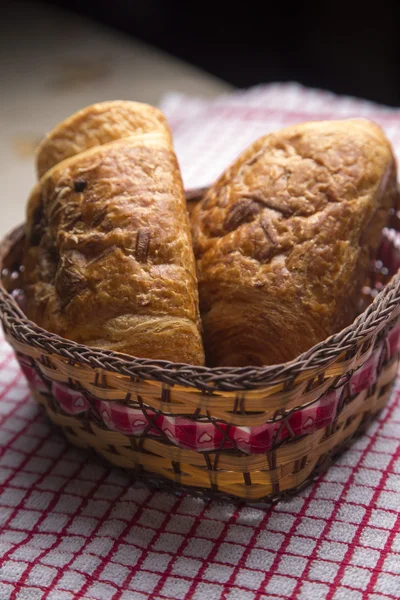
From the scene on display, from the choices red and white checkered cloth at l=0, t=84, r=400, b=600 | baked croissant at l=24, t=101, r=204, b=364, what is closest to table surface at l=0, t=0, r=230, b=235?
baked croissant at l=24, t=101, r=204, b=364

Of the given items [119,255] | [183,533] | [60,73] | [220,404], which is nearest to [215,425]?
[220,404]

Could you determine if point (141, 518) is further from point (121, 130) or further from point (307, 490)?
point (121, 130)

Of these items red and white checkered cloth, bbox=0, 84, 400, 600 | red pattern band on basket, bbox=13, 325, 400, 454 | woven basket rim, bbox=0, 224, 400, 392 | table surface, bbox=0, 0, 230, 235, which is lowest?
table surface, bbox=0, 0, 230, 235

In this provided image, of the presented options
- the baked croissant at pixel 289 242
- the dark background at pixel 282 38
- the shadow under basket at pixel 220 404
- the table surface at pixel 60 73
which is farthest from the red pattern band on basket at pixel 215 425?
the dark background at pixel 282 38

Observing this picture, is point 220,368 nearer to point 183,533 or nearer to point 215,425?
point 215,425

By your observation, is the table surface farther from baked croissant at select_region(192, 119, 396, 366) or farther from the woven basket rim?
the woven basket rim

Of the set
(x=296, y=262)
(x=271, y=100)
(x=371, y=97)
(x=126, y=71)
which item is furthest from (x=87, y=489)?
(x=126, y=71)

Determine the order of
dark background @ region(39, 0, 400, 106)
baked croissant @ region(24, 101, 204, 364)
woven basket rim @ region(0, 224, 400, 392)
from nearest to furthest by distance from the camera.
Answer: woven basket rim @ region(0, 224, 400, 392) < baked croissant @ region(24, 101, 204, 364) < dark background @ region(39, 0, 400, 106)

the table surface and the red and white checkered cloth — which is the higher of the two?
the red and white checkered cloth
